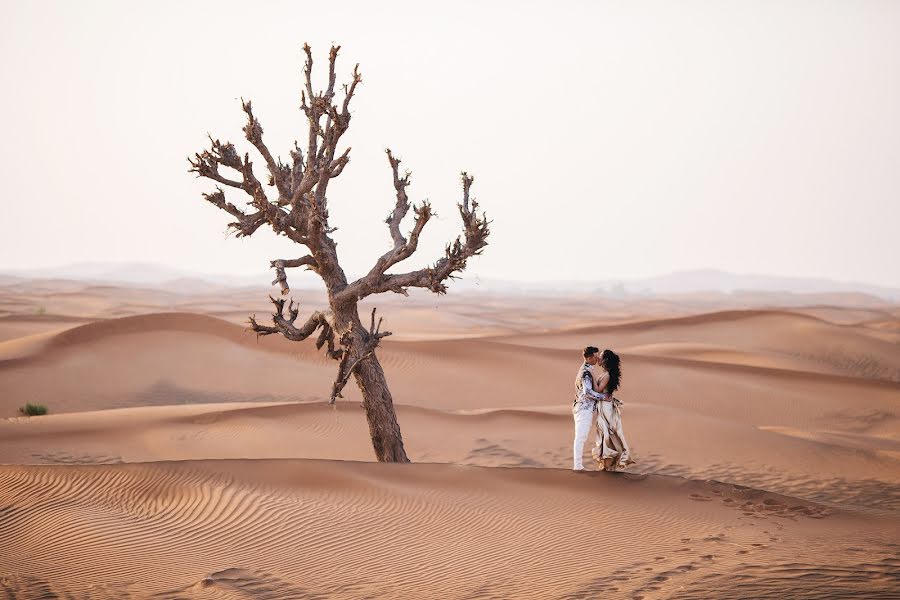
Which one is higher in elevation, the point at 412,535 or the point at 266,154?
the point at 266,154

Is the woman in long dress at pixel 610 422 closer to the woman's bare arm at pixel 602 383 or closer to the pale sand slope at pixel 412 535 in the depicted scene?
the woman's bare arm at pixel 602 383

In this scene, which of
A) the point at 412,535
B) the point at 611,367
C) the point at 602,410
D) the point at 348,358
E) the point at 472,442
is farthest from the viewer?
the point at 472,442

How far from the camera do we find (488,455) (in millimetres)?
14844

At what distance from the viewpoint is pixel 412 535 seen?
27.3 ft

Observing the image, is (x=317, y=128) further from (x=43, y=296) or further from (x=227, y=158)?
(x=43, y=296)

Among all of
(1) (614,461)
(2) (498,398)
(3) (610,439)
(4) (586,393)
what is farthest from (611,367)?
(2) (498,398)

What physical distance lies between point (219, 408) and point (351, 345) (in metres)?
7.25

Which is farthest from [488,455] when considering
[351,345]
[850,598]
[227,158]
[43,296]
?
[43,296]

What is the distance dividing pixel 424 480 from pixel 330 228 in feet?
11.6

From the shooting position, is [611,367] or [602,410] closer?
[611,367]

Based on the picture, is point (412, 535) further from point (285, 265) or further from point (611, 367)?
point (285, 265)

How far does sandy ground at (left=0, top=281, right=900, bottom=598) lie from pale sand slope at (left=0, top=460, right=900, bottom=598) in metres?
0.03

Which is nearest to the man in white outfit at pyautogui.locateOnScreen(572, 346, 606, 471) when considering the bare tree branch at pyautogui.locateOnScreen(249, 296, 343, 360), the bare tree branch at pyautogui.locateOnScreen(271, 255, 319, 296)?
the bare tree branch at pyautogui.locateOnScreen(249, 296, 343, 360)

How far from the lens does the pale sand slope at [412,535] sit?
6.86m
